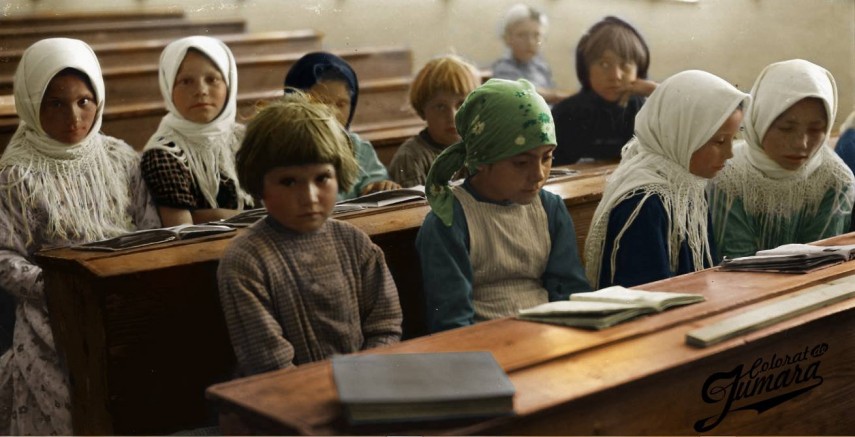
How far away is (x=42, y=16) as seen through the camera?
399cm

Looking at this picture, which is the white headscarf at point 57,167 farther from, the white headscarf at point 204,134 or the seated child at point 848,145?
the seated child at point 848,145

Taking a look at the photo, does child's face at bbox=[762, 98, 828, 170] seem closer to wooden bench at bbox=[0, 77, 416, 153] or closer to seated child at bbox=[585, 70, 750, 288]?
seated child at bbox=[585, 70, 750, 288]

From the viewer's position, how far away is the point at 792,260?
2.78m

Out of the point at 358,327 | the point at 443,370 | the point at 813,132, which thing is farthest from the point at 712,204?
the point at 443,370

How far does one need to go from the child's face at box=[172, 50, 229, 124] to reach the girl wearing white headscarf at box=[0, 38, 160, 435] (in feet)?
1.07

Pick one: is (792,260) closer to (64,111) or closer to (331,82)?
(331,82)

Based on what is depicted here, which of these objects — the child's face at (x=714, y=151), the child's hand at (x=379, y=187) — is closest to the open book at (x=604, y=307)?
the child's face at (x=714, y=151)

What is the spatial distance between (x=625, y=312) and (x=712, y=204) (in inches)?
47.1

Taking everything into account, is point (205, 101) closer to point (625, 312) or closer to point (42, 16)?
point (42, 16)

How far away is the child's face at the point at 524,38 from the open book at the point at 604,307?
9.79ft

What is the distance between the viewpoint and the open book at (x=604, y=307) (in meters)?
2.28

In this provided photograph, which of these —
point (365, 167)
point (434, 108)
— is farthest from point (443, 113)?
point (365, 167)

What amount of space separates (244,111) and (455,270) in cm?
242

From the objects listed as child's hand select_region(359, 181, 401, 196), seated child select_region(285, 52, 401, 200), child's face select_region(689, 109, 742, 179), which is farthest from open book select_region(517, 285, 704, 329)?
seated child select_region(285, 52, 401, 200)
